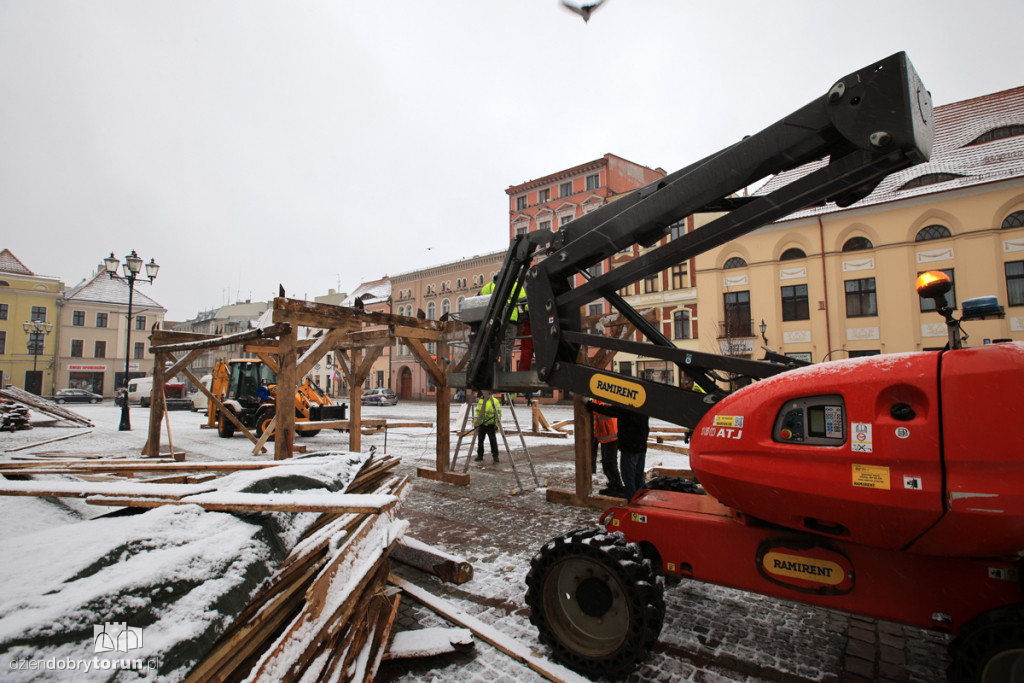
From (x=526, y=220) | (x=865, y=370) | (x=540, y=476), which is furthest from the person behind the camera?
(x=526, y=220)

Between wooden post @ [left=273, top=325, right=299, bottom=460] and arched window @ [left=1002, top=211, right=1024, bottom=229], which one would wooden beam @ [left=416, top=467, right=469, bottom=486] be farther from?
arched window @ [left=1002, top=211, right=1024, bottom=229]

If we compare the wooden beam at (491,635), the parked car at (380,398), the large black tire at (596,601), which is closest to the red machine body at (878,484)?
the large black tire at (596,601)

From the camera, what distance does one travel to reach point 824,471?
7.82ft

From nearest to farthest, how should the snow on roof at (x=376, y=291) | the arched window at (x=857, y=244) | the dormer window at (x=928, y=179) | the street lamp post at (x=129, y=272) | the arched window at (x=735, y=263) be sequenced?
the street lamp post at (x=129, y=272) < the dormer window at (x=928, y=179) < the arched window at (x=857, y=244) < the arched window at (x=735, y=263) < the snow on roof at (x=376, y=291)

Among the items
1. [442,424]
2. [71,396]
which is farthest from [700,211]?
[71,396]

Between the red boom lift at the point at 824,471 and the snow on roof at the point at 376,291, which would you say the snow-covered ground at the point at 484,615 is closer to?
the red boom lift at the point at 824,471

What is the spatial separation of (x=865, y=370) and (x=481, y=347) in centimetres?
324

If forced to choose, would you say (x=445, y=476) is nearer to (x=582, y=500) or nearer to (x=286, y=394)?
(x=582, y=500)

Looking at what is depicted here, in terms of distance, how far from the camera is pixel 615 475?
24.1ft

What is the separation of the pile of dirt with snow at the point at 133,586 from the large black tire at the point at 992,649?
11.0ft

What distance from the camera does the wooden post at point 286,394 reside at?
22.3 ft

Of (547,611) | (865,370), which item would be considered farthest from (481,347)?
(865,370)

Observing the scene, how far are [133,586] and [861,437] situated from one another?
3366 mm

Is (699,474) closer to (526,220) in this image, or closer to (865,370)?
(865,370)
